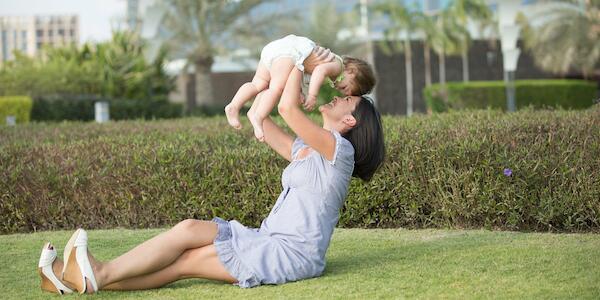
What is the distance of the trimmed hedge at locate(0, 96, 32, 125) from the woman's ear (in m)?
21.4

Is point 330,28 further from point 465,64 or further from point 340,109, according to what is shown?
point 340,109

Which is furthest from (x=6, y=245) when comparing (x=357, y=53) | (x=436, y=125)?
(x=357, y=53)

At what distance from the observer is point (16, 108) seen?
25.4 m

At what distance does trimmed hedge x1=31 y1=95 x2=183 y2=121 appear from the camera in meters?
26.5

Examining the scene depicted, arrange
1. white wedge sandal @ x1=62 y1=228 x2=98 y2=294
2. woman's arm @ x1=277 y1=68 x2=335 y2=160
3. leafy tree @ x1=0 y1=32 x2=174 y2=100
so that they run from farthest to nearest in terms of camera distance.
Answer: leafy tree @ x1=0 y1=32 x2=174 y2=100 < woman's arm @ x1=277 y1=68 x2=335 y2=160 < white wedge sandal @ x1=62 y1=228 x2=98 y2=294

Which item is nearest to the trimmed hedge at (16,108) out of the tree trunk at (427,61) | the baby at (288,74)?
the tree trunk at (427,61)

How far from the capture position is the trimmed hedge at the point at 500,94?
28.5 m

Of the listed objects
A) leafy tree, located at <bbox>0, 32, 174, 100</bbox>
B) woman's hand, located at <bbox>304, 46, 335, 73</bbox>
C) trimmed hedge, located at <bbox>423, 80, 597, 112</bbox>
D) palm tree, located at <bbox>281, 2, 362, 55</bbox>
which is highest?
palm tree, located at <bbox>281, 2, 362, 55</bbox>

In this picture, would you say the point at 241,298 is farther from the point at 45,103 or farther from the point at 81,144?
the point at 45,103

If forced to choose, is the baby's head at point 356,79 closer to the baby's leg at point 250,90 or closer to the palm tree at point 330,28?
the baby's leg at point 250,90

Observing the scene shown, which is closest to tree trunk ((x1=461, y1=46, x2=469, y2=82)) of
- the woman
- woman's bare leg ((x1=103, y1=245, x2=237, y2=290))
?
the woman

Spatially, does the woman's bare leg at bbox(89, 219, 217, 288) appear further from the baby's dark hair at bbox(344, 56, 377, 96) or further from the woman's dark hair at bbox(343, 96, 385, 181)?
the baby's dark hair at bbox(344, 56, 377, 96)

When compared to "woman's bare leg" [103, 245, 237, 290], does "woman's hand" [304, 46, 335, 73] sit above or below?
above

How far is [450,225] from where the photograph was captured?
700cm
